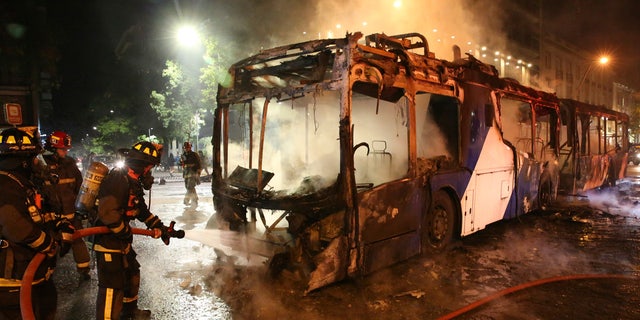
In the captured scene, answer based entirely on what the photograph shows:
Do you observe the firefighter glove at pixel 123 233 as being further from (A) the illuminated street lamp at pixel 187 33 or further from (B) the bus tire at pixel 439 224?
(A) the illuminated street lamp at pixel 187 33

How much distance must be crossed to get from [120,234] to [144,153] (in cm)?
80

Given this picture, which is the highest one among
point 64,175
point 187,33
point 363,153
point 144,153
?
point 187,33

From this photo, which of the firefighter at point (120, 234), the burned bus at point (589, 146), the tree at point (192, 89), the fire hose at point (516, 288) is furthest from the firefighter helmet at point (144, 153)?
the tree at point (192, 89)

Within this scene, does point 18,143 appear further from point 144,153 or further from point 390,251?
point 390,251

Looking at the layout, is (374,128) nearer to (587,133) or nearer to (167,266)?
(167,266)

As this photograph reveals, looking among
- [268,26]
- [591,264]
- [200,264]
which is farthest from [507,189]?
[268,26]

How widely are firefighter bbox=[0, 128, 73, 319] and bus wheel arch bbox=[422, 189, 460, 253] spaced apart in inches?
180

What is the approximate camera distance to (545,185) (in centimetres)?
992

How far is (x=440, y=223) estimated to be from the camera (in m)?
6.27

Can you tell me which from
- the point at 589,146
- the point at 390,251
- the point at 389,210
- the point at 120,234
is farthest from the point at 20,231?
the point at 589,146

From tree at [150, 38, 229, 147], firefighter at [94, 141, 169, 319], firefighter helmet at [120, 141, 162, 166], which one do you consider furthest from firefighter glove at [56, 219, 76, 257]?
tree at [150, 38, 229, 147]

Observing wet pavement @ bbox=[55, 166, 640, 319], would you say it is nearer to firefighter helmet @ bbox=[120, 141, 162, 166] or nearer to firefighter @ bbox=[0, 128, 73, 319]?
firefighter @ bbox=[0, 128, 73, 319]

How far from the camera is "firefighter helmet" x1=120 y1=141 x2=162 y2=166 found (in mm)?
3771

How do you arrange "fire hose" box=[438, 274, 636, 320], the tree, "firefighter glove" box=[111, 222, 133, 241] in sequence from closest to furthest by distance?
"firefighter glove" box=[111, 222, 133, 241] < "fire hose" box=[438, 274, 636, 320] < the tree
